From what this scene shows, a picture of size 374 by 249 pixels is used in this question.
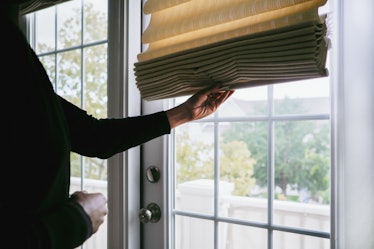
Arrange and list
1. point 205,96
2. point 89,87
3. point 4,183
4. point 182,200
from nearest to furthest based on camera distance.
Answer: point 4,183, point 205,96, point 182,200, point 89,87

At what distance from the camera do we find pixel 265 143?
1.05m

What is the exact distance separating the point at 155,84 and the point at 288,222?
64cm

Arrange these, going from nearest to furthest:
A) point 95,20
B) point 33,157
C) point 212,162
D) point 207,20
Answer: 1. point 33,157
2. point 207,20
3. point 212,162
4. point 95,20

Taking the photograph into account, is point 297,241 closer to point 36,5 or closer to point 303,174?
point 36,5

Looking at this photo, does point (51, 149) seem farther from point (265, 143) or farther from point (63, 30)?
point (63, 30)

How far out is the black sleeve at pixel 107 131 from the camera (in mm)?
969

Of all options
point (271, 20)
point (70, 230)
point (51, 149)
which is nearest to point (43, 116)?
point (51, 149)

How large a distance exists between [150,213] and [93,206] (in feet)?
1.67

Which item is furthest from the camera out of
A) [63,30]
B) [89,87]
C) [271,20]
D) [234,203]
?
[63,30]

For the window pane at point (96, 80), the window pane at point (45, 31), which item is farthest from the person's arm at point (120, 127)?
the window pane at point (45, 31)

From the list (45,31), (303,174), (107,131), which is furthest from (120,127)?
(303,174)

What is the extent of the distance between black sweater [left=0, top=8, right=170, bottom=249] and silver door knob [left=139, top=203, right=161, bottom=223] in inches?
19.8

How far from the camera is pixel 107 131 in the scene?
0.97m

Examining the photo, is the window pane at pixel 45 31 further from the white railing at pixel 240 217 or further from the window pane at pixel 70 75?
the white railing at pixel 240 217
